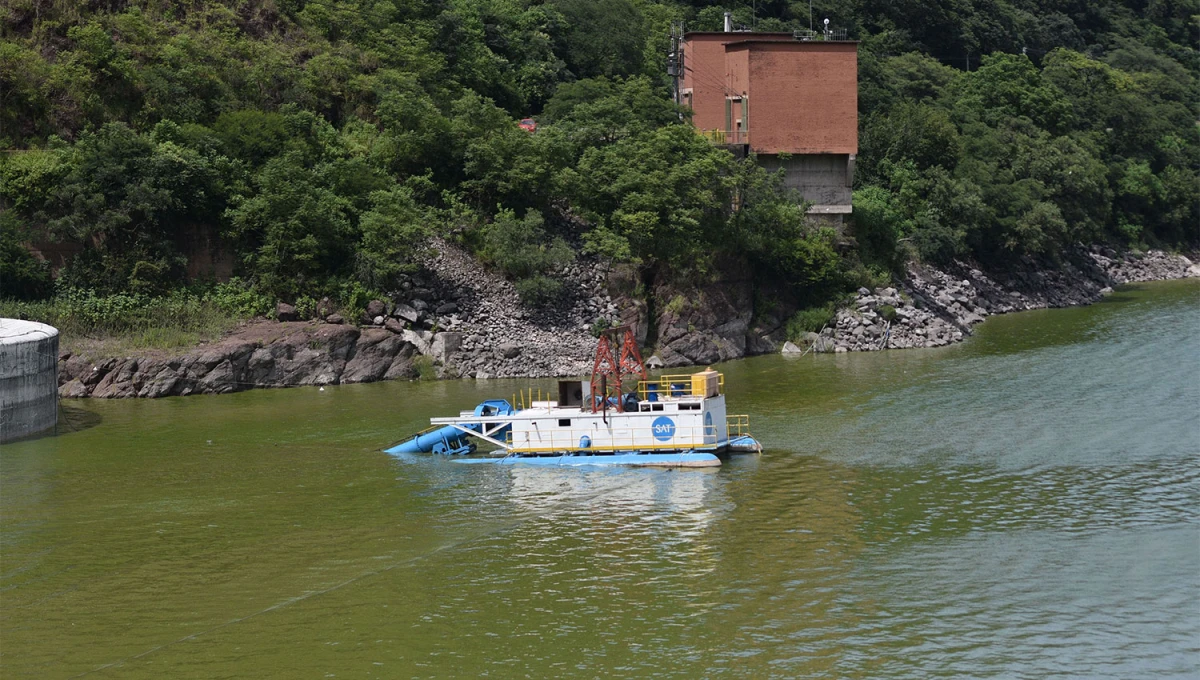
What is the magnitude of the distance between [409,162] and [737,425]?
79.0ft

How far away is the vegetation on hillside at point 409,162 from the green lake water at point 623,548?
30.0 feet

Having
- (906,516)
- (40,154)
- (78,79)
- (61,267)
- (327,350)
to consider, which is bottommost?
(906,516)

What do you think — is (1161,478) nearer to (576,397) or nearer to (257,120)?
(576,397)

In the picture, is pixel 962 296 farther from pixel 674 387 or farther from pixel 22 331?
pixel 22 331

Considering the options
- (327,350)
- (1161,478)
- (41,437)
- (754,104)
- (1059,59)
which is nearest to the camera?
(1161,478)

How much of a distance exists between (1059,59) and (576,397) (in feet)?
267

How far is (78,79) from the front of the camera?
54438mm

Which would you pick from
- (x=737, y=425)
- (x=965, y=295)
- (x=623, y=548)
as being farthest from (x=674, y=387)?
(x=965, y=295)

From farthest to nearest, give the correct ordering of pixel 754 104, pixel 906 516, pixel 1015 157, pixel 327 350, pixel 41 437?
1. pixel 1015 157
2. pixel 754 104
3. pixel 327 350
4. pixel 41 437
5. pixel 906 516

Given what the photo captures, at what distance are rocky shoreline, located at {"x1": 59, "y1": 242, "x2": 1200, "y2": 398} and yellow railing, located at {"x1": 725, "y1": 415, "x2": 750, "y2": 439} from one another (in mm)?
11148

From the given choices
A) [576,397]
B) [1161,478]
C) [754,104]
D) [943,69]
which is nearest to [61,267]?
[576,397]

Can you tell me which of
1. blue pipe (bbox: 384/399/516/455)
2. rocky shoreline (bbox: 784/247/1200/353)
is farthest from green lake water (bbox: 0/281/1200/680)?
rocky shoreline (bbox: 784/247/1200/353)

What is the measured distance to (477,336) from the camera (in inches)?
1996

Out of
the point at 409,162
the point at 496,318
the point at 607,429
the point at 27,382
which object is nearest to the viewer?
the point at 607,429
